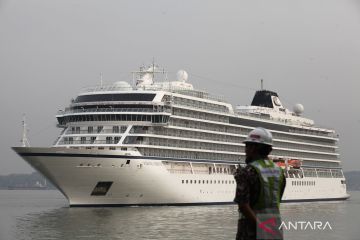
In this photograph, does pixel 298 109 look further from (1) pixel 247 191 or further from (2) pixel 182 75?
(1) pixel 247 191

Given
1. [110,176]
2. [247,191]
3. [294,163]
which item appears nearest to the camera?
[247,191]

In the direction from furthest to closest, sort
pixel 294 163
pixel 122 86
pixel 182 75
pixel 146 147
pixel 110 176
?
pixel 294 163 < pixel 182 75 < pixel 122 86 < pixel 146 147 < pixel 110 176

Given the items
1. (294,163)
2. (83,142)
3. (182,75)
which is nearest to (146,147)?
(83,142)

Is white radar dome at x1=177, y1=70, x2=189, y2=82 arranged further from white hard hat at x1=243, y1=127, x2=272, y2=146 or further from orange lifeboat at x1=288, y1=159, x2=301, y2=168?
white hard hat at x1=243, y1=127, x2=272, y2=146

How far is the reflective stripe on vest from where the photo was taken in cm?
507

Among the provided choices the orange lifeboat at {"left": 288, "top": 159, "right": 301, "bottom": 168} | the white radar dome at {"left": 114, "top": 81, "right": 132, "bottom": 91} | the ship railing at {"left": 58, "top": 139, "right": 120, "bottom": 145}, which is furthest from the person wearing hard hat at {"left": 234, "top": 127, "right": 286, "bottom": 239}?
the orange lifeboat at {"left": 288, "top": 159, "right": 301, "bottom": 168}

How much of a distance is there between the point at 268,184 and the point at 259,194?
0.34ft

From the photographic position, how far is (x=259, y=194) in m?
5.07

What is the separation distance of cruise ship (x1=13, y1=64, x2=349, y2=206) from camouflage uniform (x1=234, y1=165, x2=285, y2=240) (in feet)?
115

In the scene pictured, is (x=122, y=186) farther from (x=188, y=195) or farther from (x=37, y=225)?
(x=37, y=225)

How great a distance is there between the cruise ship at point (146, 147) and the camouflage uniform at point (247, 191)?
34932 mm

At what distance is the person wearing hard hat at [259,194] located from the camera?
4977 millimetres

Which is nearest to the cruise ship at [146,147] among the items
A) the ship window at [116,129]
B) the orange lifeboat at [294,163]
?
the ship window at [116,129]

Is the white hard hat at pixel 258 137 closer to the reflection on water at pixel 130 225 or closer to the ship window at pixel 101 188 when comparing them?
the reflection on water at pixel 130 225
